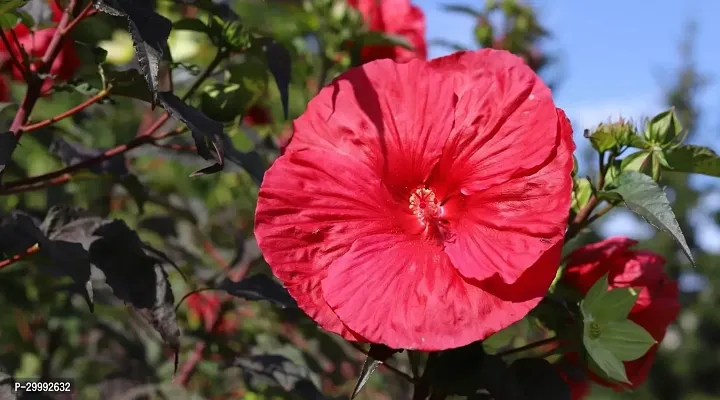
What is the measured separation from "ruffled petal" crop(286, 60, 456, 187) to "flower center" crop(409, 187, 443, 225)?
0.05 ft

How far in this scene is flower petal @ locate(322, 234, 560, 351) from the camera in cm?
78

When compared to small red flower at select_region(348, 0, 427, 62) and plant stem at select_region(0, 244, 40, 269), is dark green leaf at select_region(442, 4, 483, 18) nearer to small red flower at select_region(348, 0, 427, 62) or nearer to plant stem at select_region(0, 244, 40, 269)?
small red flower at select_region(348, 0, 427, 62)

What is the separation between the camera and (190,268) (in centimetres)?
167

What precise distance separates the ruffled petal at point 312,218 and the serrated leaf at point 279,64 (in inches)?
6.7

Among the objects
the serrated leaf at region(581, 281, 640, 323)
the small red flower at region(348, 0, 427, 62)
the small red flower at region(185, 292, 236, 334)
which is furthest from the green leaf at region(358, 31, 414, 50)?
the small red flower at region(185, 292, 236, 334)

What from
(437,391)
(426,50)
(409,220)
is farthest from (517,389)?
(426,50)

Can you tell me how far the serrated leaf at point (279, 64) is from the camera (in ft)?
3.36

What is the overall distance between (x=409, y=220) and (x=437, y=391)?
8.7 inches

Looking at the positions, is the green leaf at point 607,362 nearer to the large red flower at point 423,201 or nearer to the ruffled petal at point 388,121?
the large red flower at point 423,201

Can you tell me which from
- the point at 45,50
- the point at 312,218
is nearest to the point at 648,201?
the point at 312,218

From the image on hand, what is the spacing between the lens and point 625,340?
2.88 feet

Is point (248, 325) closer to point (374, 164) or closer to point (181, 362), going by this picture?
point (181, 362)

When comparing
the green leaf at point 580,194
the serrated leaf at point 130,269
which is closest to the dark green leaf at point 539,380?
the green leaf at point 580,194

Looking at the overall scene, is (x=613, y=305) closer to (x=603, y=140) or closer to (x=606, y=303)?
(x=606, y=303)
